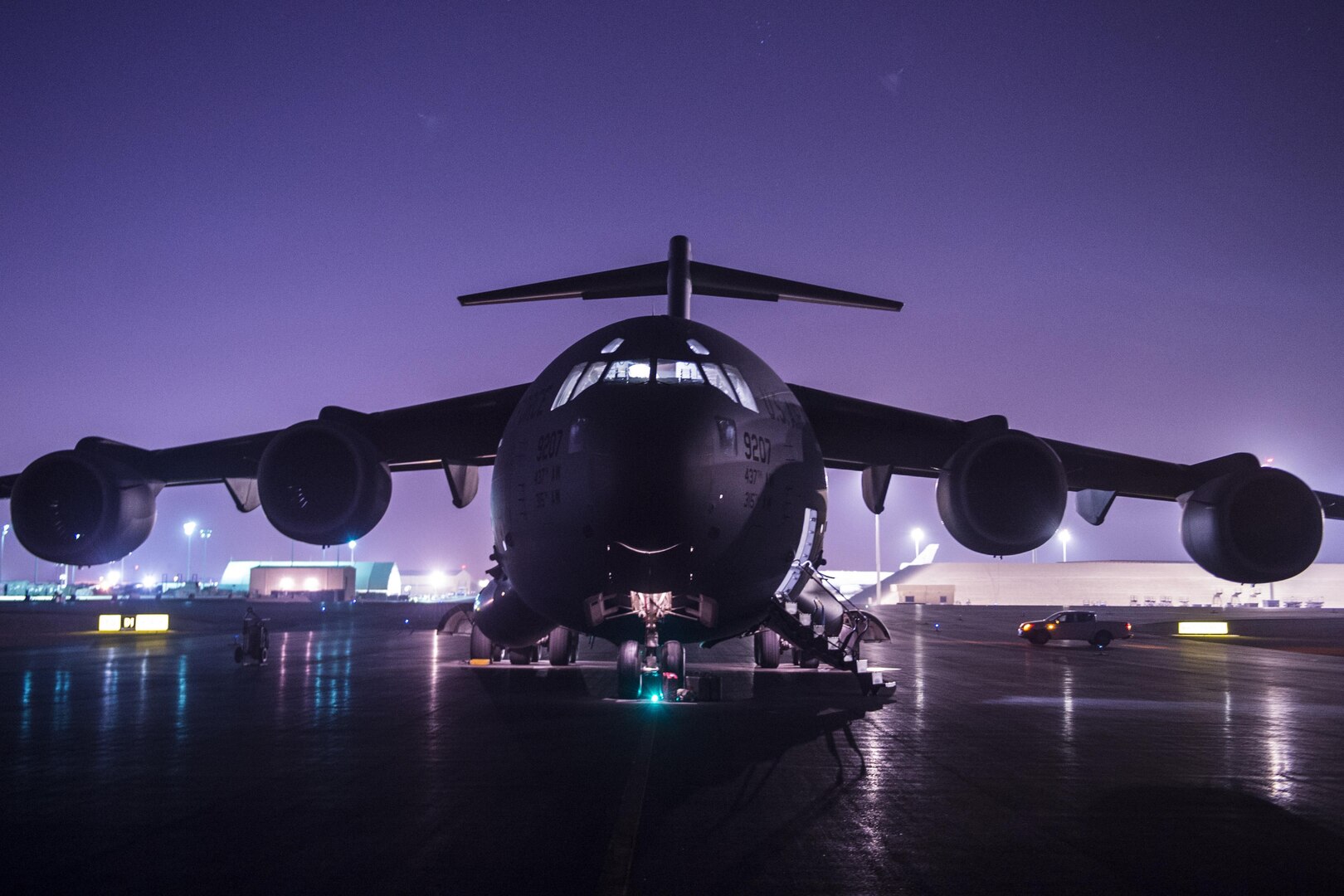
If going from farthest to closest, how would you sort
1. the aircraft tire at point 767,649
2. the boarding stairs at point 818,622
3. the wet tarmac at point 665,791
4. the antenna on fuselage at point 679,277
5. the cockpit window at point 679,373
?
the aircraft tire at point 767,649, the antenna on fuselage at point 679,277, the boarding stairs at point 818,622, the cockpit window at point 679,373, the wet tarmac at point 665,791

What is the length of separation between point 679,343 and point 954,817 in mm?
6133

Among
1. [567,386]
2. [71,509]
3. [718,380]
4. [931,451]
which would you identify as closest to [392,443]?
[71,509]

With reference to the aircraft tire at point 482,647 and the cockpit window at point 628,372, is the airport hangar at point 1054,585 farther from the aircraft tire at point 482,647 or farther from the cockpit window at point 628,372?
the cockpit window at point 628,372

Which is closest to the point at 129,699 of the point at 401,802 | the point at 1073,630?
the point at 401,802

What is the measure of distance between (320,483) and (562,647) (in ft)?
25.5

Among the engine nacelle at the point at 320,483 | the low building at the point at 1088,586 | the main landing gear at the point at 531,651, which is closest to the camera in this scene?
the engine nacelle at the point at 320,483

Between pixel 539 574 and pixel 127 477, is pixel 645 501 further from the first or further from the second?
pixel 127 477

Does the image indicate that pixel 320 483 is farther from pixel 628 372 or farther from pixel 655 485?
pixel 655 485

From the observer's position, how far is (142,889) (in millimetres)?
5184

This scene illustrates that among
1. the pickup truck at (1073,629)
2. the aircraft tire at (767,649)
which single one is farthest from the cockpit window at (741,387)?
the pickup truck at (1073,629)

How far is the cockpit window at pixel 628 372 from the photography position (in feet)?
35.6

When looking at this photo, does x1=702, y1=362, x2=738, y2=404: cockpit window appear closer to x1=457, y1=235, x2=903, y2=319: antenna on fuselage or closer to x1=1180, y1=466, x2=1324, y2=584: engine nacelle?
x1=457, y1=235, x2=903, y2=319: antenna on fuselage

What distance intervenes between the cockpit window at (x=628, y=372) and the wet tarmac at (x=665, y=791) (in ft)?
12.7

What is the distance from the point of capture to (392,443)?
15.6 meters
